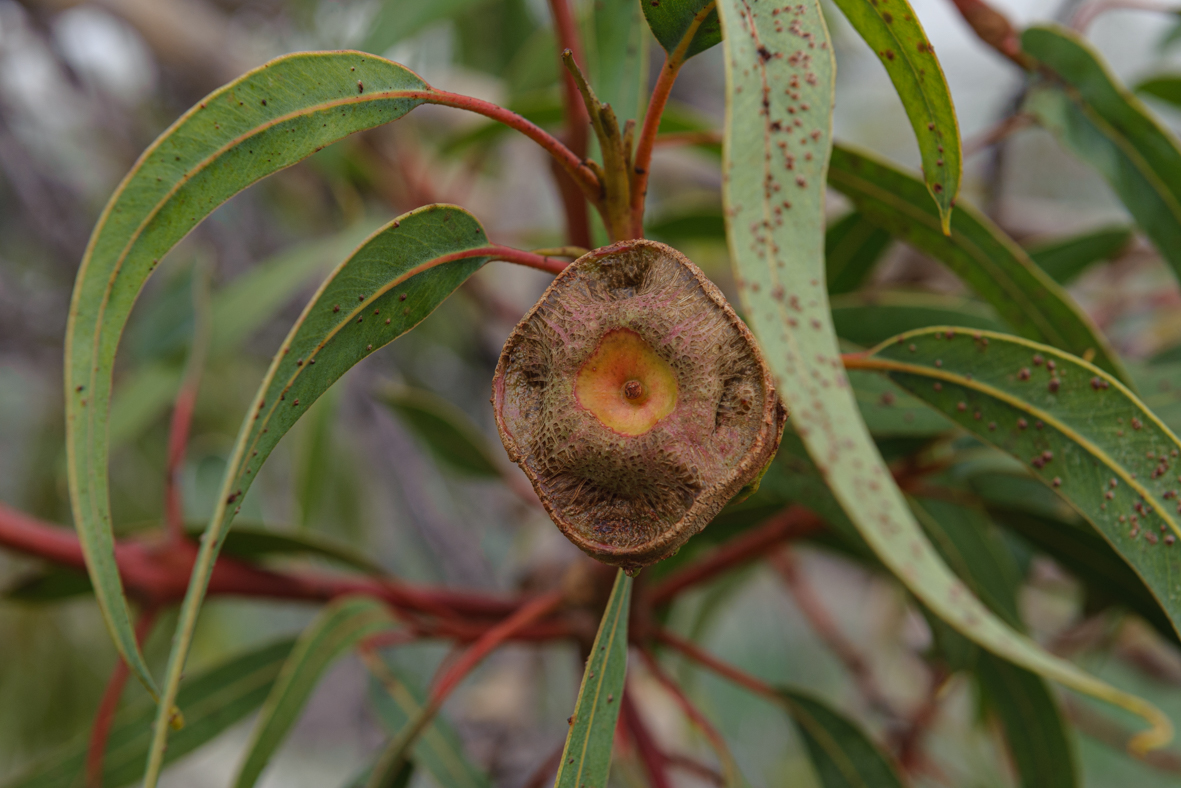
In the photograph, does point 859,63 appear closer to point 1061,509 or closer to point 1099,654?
point 1099,654

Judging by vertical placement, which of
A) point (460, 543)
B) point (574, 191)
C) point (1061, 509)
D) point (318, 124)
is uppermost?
point (460, 543)

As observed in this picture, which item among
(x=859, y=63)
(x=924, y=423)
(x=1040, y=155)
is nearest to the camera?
(x=924, y=423)

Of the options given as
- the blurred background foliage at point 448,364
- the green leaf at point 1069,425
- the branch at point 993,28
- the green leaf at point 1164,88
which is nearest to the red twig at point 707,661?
the blurred background foliage at point 448,364

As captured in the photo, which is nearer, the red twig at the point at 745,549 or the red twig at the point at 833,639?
the red twig at the point at 745,549

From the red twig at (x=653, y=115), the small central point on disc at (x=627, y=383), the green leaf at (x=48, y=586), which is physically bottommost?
the small central point on disc at (x=627, y=383)

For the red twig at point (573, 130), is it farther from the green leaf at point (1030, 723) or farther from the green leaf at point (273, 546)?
the green leaf at point (1030, 723)

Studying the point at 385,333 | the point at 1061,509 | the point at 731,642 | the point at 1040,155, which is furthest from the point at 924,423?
the point at 1040,155
